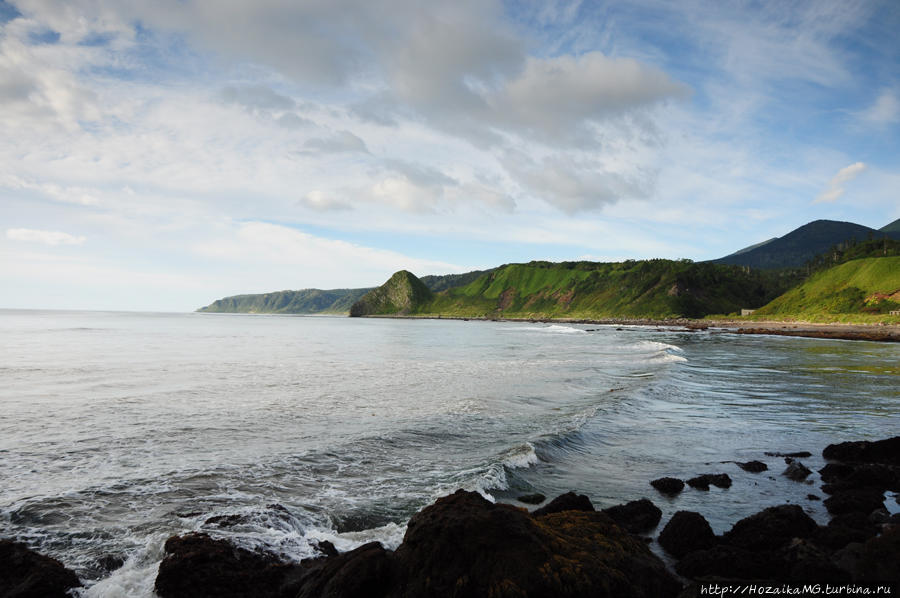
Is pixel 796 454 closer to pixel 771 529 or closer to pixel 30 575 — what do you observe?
pixel 771 529

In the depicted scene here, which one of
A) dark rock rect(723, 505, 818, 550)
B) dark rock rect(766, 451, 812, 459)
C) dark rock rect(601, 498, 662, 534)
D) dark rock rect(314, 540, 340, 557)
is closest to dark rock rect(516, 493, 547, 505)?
dark rock rect(601, 498, 662, 534)

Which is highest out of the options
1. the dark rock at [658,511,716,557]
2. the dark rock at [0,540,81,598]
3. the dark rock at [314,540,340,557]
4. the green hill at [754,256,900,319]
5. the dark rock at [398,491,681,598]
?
the green hill at [754,256,900,319]

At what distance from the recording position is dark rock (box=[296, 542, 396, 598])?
6.04 m

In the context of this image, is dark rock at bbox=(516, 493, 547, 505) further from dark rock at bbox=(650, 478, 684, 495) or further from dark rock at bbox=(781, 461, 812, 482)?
dark rock at bbox=(781, 461, 812, 482)

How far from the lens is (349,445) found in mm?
15289

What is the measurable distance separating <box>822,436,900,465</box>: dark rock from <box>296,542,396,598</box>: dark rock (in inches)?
558

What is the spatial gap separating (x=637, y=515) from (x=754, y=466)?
5734mm

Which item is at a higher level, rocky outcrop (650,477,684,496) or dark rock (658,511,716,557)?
dark rock (658,511,716,557)

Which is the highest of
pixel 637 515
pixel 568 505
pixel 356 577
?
pixel 356 577

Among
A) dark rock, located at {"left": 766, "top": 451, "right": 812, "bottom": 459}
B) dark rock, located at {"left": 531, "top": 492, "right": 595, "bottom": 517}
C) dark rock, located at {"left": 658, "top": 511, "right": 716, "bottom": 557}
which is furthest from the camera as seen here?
dark rock, located at {"left": 766, "top": 451, "right": 812, "bottom": 459}

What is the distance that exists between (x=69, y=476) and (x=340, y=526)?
303 inches

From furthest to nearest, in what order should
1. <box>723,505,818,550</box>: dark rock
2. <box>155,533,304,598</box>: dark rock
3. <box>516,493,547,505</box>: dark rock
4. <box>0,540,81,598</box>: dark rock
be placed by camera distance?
<box>516,493,547,505</box>: dark rock
<box>723,505,818,550</box>: dark rock
<box>155,533,304,598</box>: dark rock
<box>0,540,81,598</box>: dark rock

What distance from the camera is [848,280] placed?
413ft

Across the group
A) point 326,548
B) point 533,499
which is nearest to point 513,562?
point 326,548
